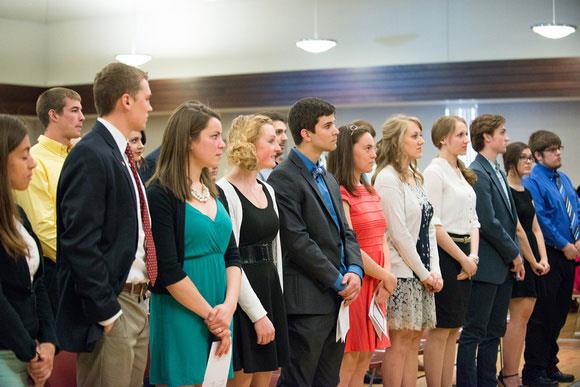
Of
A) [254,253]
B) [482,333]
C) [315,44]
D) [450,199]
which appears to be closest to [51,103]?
[254,253]

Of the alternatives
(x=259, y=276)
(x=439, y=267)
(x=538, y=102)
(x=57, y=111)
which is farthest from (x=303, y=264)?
(x=538, y=102)

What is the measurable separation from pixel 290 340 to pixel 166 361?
866 mm

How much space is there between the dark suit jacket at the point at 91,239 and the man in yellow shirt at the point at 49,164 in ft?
2.81

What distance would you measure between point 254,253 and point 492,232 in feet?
7.19

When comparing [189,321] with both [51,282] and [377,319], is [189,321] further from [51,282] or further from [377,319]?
[377,319]

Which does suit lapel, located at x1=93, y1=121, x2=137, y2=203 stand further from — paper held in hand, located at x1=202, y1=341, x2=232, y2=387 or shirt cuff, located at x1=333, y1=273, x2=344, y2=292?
shirt cuff, located at x1=333, y1=273, x2=344, y2=292

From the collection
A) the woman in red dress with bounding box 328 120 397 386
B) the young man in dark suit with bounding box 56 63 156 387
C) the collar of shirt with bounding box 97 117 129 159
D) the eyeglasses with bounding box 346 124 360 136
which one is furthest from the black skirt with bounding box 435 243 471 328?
the collar of shirt with bounding box 97 117 129 159

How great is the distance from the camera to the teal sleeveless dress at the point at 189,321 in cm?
313

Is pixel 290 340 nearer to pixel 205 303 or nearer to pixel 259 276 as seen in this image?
pixel 259 276

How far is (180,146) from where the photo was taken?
10.7 ft

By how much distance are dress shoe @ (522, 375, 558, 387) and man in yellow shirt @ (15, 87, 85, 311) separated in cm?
359

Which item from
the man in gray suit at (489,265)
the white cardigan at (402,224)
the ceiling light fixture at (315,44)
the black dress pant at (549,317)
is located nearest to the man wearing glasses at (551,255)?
the black dress pant at (549,317)

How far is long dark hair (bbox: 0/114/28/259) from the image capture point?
2.56 m

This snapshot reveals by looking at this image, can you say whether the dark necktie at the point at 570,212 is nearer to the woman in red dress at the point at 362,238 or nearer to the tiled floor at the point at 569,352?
the tiled floor at the point at 569,352
